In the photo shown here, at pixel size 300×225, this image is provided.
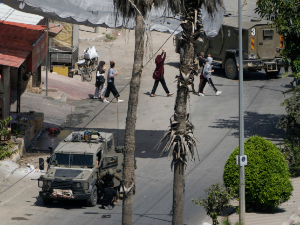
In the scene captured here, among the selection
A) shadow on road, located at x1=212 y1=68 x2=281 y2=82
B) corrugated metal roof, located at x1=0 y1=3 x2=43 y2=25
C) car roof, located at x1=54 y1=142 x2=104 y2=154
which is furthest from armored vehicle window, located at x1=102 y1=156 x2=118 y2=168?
shadow on road, located at x1=212 y1=68 x2=281 y2=82

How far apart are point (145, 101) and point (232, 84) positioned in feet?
16.0

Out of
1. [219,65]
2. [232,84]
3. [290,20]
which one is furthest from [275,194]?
[219,65]

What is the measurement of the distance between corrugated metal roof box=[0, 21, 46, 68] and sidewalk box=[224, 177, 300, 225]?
7624 mm

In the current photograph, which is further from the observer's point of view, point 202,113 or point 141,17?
point 202,113

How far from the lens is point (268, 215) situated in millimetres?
11367

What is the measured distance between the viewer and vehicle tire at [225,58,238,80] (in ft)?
77.3

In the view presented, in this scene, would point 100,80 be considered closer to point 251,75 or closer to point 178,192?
point 251,75

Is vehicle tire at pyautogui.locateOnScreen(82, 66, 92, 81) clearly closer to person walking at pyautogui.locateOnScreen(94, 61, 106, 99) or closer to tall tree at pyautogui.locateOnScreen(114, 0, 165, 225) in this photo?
person walking at pyautogui.locateOnScreen(94, 61, 106, 99)

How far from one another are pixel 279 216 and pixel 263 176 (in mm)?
1048

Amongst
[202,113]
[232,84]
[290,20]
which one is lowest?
[202,113]

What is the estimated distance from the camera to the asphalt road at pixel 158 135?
11.3 metres

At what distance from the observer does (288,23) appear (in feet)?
49.5

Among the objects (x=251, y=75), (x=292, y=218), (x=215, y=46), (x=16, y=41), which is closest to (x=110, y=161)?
(x=292, y=218)

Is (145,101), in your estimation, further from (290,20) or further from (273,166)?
(273,166)
